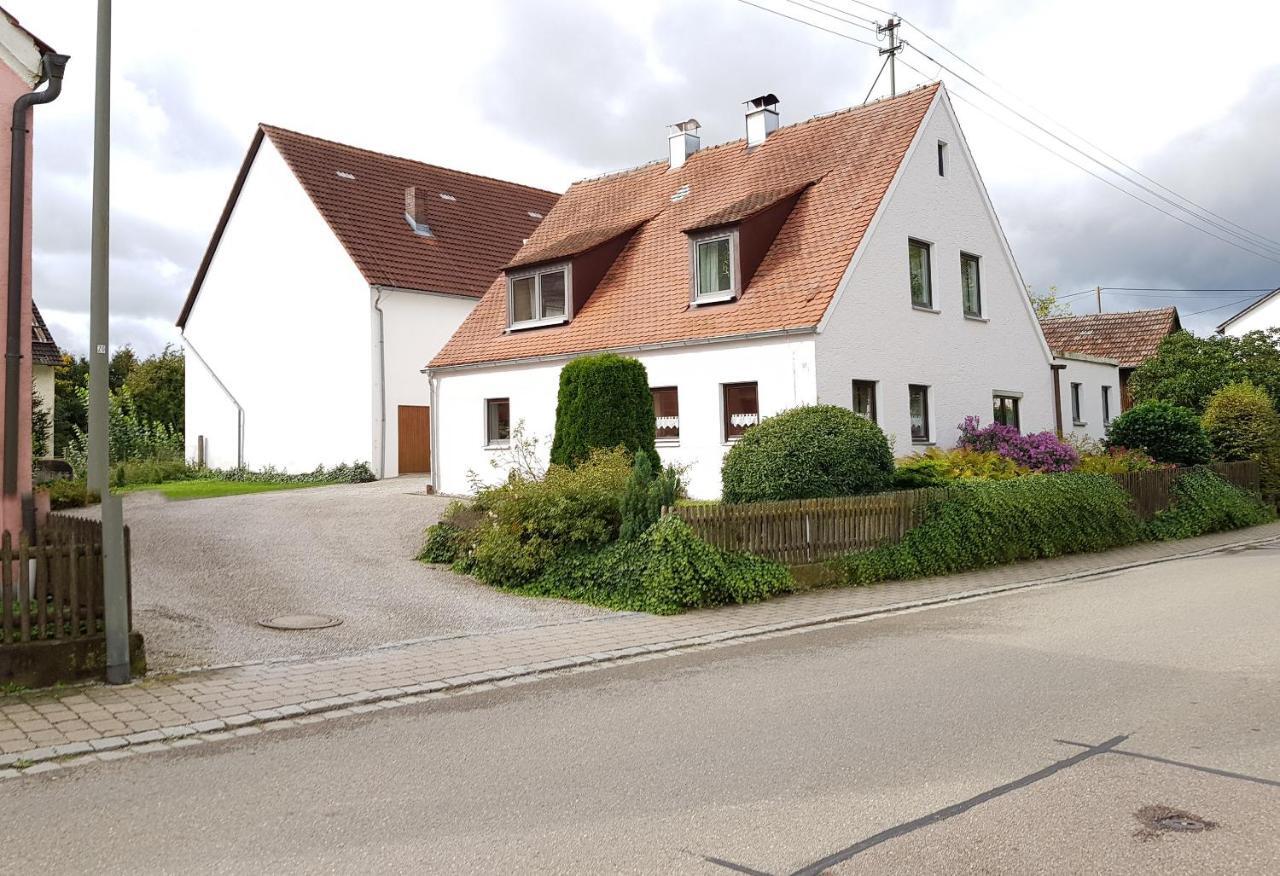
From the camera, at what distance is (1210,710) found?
22.9 feet

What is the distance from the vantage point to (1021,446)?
2108 cm

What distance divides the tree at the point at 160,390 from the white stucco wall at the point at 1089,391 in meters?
30.4

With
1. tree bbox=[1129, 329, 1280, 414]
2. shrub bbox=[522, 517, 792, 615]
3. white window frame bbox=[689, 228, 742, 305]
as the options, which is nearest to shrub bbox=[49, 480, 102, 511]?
shrub bbox=[522, 517, 792, 615]

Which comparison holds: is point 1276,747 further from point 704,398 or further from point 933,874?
point 704,398

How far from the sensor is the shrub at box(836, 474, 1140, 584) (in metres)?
14.5

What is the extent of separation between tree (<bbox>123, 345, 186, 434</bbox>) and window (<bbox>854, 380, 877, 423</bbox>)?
28.8 m

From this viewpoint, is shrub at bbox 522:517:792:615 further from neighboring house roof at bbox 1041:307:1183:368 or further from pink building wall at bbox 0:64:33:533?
neighboring house roof at bbox 1041:307:1183:368

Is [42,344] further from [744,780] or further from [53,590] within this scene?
[744,780]

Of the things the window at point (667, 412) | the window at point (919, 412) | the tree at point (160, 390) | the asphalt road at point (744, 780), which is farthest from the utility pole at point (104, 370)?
the tree at point (160, 390)

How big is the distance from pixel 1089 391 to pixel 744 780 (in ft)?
89.0

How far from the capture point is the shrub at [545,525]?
1313cm

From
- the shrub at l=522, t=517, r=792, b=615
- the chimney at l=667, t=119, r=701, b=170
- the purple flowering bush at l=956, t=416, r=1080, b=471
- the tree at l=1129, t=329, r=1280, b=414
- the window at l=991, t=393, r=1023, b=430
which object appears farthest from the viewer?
the tree at l=1129, t=329, r=1280, b=414

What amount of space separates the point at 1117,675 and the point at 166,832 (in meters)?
6.61

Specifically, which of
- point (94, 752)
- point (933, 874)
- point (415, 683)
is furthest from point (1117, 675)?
point (94, 752)
